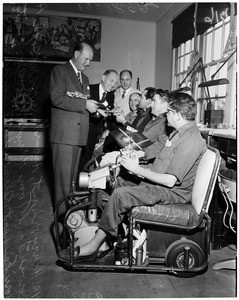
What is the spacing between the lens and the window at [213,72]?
4180 millimetres

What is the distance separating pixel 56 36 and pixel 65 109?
5662 mm

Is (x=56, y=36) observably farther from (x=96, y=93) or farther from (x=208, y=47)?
(x=96, y=93)

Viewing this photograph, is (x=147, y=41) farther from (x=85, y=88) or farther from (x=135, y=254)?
(x=135, y=254)

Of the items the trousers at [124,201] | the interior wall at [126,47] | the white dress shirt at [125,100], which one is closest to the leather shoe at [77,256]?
the trousers at [124,201]

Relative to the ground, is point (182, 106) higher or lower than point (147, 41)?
lower

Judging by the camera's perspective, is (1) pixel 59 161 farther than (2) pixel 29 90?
No

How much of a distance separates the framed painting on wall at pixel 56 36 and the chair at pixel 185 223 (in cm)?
662

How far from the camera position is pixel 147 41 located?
27.2ft

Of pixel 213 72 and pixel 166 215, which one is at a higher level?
pixel 213 72

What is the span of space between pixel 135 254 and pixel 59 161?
1.40 m

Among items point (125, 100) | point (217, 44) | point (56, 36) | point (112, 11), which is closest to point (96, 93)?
point (125, 100)

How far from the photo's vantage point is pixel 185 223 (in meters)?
2.23

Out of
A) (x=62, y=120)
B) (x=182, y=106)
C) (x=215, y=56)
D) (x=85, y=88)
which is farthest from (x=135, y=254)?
(x=215, y=56)

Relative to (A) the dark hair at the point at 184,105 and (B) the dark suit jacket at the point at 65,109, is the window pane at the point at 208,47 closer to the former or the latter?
(B) the dark suit jacket at the point at 65,109
